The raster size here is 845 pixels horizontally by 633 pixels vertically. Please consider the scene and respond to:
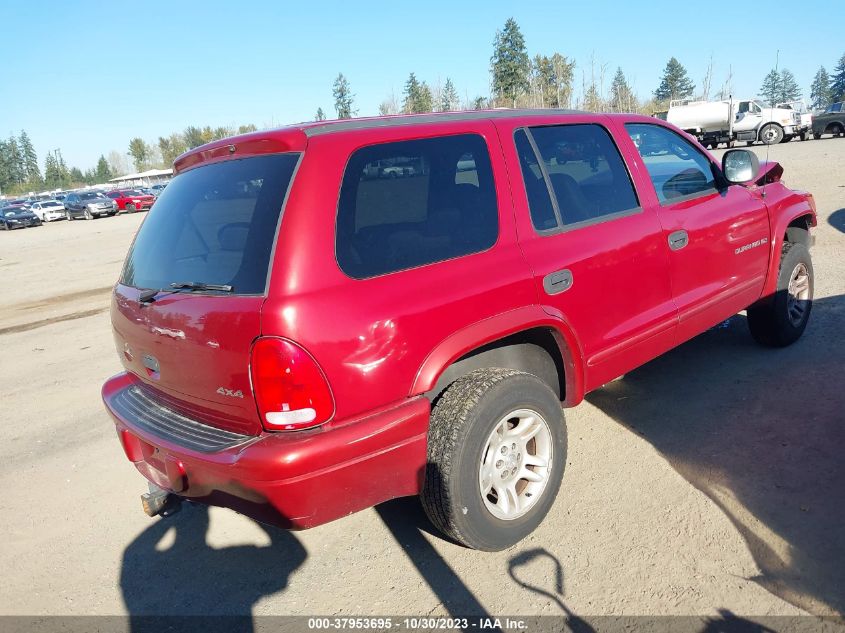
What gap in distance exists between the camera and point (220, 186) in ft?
8.82

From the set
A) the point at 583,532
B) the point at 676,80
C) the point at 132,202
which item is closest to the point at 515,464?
the point at 583,532

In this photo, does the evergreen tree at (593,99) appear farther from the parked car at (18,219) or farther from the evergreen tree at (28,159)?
the evergreen tree at (28,159)

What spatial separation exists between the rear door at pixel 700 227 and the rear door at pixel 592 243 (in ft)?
0.55

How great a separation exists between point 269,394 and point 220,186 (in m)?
1.02

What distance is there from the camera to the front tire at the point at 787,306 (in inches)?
178

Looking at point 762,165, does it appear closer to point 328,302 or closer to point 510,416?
point 510,416

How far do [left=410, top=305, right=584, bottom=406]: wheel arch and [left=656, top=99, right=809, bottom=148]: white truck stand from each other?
27.4m

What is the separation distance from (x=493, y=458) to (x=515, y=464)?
0.57ft

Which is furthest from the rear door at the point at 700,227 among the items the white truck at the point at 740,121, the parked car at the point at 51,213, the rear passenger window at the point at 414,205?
the parked car at the point at 51,213

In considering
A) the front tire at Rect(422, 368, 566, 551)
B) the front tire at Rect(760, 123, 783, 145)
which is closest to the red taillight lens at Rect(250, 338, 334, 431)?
the front tire at Rect(422, 368, 566, 551)

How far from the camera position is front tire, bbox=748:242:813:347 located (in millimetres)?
4520

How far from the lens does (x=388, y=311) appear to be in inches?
90.6

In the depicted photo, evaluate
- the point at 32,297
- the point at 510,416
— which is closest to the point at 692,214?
the point at 510,416

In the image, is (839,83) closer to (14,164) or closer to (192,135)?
(192,135)
